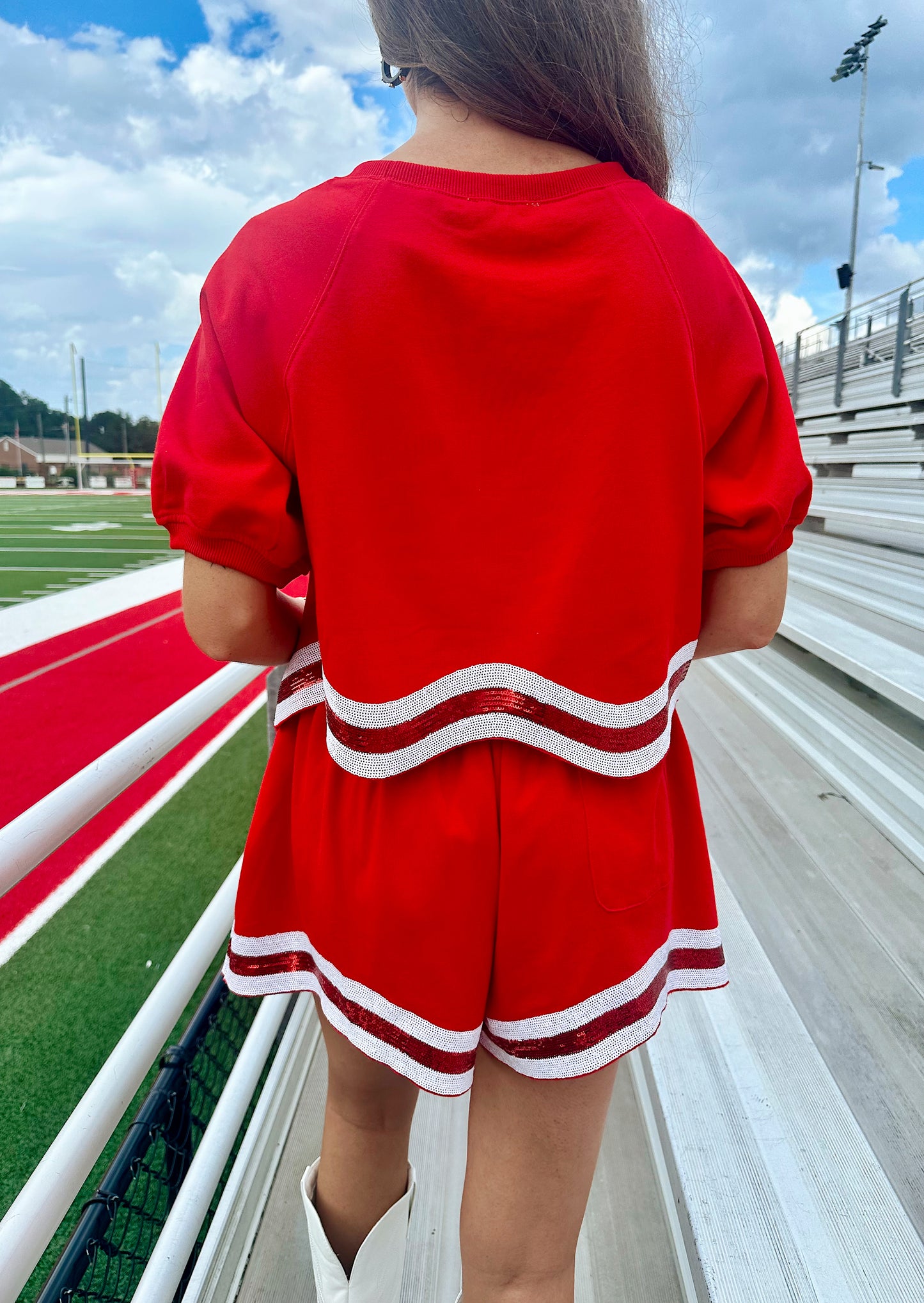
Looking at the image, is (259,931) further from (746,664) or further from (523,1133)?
(746,664)

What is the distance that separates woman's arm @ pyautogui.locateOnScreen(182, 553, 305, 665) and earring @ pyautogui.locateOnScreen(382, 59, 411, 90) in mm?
422

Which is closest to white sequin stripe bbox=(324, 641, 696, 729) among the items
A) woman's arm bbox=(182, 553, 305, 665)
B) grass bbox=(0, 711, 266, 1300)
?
woman's arm bbox=(182, 553, 305, 665)

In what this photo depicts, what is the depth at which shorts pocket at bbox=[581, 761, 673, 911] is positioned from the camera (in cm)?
54

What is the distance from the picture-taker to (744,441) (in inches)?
22.5

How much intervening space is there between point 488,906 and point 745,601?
326 mm

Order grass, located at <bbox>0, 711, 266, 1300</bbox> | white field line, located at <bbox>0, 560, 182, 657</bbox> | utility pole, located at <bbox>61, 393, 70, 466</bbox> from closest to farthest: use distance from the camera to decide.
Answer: grass, located at <bbox>0, 711, 266, 1300</bbox>
white field line, located at <bbox>0, 560, 182, 657</bbox>
utility pole, located at <bbox>61, 393, 70, 466</bbox>

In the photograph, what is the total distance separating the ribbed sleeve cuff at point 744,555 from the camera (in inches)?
→ 23.0

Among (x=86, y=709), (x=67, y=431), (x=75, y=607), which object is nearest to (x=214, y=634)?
(x=86, y=709)

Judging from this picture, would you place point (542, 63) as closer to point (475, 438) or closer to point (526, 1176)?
point (475, 438)

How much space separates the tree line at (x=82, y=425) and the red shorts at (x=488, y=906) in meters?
61.9

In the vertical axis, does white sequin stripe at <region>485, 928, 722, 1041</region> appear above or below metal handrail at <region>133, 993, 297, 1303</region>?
above

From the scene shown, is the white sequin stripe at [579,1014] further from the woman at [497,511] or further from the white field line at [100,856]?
the white field line at [100,856]

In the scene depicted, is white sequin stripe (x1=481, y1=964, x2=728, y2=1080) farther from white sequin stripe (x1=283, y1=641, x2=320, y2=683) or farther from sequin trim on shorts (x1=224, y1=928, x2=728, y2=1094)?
white sequin stripe (x1=283, y1=641, x2=320, y2=683)

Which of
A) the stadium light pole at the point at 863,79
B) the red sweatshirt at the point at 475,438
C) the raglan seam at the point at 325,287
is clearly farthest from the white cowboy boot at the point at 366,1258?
the stadium light pole at the point at 863,79
